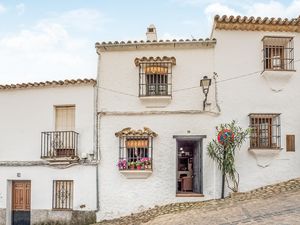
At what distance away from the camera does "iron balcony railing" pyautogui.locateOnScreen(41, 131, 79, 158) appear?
13109mm

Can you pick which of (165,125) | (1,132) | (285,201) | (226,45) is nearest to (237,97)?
(226,45)

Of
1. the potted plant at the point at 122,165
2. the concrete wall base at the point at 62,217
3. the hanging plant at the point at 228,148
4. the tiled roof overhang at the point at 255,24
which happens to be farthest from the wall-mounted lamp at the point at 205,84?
the concrete wall base at the point at 62,217

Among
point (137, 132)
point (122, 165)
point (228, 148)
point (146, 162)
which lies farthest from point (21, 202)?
point (228, 148)

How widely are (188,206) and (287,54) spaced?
6.86 metres

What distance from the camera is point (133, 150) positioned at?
511 inches

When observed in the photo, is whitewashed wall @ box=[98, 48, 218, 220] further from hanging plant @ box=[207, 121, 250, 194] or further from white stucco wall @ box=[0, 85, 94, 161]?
white stucco wall @ box=[0, 85, 94, 161]

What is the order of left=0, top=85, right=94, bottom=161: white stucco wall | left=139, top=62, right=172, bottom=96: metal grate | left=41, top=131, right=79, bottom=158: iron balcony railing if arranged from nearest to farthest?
left=139, top=62, right=172, bottom=96: metal grate → left=41, top=131, right=79, bottom=158: iron balcony railing → left=0, top=85, right=94, bottom=161: white stucco wall

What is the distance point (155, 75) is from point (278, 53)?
488cm

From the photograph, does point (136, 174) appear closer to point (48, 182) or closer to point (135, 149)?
point (135, 149)

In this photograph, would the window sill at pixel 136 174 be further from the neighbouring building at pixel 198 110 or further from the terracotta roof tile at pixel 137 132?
the terracotta roof tile at pixel 137 132

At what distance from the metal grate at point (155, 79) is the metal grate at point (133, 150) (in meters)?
1.74

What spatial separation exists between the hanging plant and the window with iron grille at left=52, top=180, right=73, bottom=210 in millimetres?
5508

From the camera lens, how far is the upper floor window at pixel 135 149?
12.5 metres

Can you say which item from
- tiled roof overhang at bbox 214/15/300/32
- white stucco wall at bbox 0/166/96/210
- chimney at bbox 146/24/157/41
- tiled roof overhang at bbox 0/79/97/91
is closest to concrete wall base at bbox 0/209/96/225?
white stucco wall at bbox 0/166/96/210
